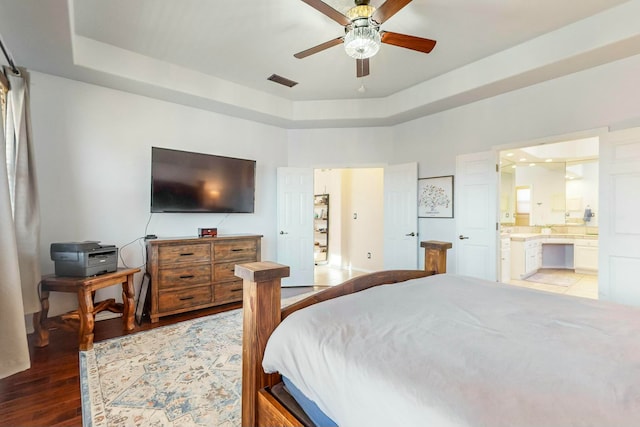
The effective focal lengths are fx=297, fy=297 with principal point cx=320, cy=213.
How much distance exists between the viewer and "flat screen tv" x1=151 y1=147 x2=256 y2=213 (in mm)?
3512

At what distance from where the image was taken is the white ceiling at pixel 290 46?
8.14 feet

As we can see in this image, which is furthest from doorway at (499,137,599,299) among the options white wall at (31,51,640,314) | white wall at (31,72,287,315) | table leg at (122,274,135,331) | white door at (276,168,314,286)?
table leg at (122,274,135,331)

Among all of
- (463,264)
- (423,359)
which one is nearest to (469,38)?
(463,264)

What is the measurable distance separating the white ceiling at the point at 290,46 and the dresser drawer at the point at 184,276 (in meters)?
2.10

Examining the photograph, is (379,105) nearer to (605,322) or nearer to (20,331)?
(605,322)

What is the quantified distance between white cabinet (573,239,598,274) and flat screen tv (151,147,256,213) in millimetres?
6466

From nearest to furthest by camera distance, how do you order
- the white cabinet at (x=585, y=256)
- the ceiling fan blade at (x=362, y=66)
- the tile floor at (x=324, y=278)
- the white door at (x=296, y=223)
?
the ceiling fan blade at (x=362, y=66)
the tile floor at (x=324, y=278)
the white door at (x=296, y=223)
the white cabinet at (x=585, y=256)

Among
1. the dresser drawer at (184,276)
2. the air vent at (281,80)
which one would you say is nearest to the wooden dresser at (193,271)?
the dresser drawer at (184,276)

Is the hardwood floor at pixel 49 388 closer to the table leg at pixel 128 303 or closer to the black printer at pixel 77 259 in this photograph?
the table leg at pixel 128 303

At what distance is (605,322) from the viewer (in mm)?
1226

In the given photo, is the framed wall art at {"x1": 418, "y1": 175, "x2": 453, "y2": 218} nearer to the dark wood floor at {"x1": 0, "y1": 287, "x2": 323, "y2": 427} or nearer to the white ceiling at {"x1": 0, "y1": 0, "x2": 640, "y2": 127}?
the white ceiling at {"x1": 0, "y1": 0, "x2": 640, "y2": 127}

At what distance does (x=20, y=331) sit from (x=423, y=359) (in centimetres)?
226

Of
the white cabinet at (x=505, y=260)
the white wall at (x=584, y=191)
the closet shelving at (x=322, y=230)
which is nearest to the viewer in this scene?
the white cabinet at (x=505, y=260)

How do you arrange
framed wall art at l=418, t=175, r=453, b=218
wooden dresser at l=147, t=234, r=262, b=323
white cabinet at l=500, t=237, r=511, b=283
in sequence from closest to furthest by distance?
1. wooden dresser at l=147, t=234, r=262, b=323
2. framed wall art at l=418, t=175, r=453, b=218
3. white cabinet at l=500, t=237, r=511, b=283
